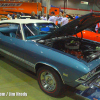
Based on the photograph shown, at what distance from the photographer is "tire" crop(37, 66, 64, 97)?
2.26 metres

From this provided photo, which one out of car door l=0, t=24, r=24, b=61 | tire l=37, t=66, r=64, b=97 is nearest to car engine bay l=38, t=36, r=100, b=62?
car door l=0, t=24, r=24, b=61

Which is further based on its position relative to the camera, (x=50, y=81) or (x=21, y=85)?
(x=21, y=85)

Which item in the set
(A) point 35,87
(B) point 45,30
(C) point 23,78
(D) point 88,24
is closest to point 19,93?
(A) point 35,87

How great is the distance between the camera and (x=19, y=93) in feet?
8.70

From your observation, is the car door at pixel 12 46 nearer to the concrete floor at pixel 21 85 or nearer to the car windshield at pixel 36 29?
the car windshield at pixel 36 29

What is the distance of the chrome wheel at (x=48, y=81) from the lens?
239cm

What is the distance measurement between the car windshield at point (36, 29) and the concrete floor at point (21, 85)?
3.75 ft

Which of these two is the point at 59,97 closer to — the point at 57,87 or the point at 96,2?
the point at 57,87

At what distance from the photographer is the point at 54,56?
2.24 meters

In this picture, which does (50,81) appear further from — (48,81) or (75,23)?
Answer: (75,23)

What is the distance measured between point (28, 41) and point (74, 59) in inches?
51.7

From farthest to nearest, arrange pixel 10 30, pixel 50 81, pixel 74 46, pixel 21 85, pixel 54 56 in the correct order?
1. pixel 10 30
2. pixel 74 46
3. pixel 21 85
4. pixel 50 81
5. pixel 54 56

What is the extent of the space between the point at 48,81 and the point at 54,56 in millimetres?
630

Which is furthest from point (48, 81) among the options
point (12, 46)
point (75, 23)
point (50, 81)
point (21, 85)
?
point (75, 23)
